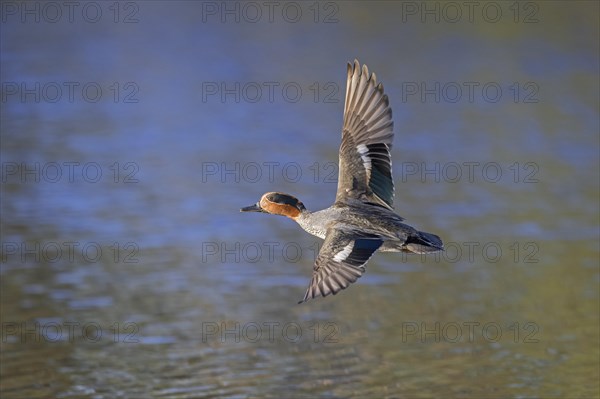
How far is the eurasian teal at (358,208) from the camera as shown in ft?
26.7

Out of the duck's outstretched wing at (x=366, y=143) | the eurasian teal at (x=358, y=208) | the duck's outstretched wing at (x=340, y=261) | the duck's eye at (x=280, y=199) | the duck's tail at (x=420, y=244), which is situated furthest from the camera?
the duck's outstretched wing at (x=366, y=143)

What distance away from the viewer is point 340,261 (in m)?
8.10

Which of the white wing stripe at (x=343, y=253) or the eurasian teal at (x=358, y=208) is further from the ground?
the eurasian teal at (x=358, y=208)

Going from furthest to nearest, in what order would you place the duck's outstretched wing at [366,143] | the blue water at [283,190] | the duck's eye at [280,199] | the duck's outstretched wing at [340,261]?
1. the blue water at [283,190]
2. the duck's outstretched wing at [366,143]
3. the duck's eye at [280,199]
4. the duck's outstretched wing at [340,261]

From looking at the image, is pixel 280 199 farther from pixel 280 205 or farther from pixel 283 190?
pixel 283 190

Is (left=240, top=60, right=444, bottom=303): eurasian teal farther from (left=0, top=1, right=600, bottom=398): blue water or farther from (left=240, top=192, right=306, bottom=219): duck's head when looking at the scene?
(left=0, top=1, right=600, bottom=398): blue water

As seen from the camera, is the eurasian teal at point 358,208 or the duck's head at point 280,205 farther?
Answer: the duck's head at point 280,205

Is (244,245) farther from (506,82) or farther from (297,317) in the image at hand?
(506,82)

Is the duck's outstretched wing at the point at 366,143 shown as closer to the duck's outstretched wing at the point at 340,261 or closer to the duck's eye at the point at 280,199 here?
the duck's eye at the point at 280,199

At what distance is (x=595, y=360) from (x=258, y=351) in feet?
11.8

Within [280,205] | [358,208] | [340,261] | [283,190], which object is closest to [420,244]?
[358,208]

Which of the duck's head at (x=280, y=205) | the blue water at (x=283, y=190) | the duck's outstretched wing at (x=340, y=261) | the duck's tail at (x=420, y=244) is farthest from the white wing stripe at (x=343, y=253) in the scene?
the blue water at (x=283, y=190)

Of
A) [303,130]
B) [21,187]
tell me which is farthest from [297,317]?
[303,130]

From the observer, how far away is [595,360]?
1174cm
